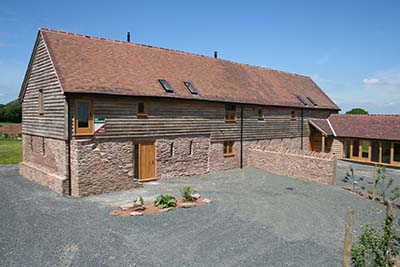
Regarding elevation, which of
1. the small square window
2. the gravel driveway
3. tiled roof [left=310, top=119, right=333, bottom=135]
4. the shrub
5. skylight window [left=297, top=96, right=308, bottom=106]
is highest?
skylight window [left=297, top=96, right=308, bottom=106]

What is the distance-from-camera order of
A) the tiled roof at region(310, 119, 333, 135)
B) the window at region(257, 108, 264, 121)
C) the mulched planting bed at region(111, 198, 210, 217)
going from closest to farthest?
the mulched planting bed at region(111, 198, 210, 217) < the window at region(257, 108, 264, 121) < the tiled roof at region(310, 119, 333, 135)

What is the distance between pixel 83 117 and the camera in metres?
A: 14.2

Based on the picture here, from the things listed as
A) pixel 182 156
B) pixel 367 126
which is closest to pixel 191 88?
pixel 182 156

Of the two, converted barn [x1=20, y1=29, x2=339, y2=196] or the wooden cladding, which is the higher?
converted barn [x1=20, y1=29, x2=339, y2=196]

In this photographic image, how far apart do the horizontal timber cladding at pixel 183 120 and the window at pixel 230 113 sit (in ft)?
0.86

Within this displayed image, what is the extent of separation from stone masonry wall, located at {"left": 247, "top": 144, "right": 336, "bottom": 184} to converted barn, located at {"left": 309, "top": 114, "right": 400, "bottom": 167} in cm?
842

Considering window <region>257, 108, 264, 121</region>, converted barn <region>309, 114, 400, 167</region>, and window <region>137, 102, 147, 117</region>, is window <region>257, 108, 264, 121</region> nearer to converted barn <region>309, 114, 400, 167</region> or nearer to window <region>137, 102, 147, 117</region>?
converted barn <region>309, 114, 400, 167</region>

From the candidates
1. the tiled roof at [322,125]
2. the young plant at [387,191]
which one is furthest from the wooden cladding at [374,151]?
the young plant at [387,191]

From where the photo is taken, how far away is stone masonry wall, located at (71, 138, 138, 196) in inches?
545

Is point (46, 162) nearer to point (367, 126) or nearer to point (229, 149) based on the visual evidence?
point (229, 149)

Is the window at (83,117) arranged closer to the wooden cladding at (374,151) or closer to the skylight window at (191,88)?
the skylight window at (191,88)

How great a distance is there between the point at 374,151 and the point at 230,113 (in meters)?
14.0

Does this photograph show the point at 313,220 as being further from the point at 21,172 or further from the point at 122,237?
the point at 21,172

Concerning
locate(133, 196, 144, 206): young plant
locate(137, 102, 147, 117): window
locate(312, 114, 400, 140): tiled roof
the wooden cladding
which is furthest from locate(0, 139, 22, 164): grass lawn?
the wooden cladding
